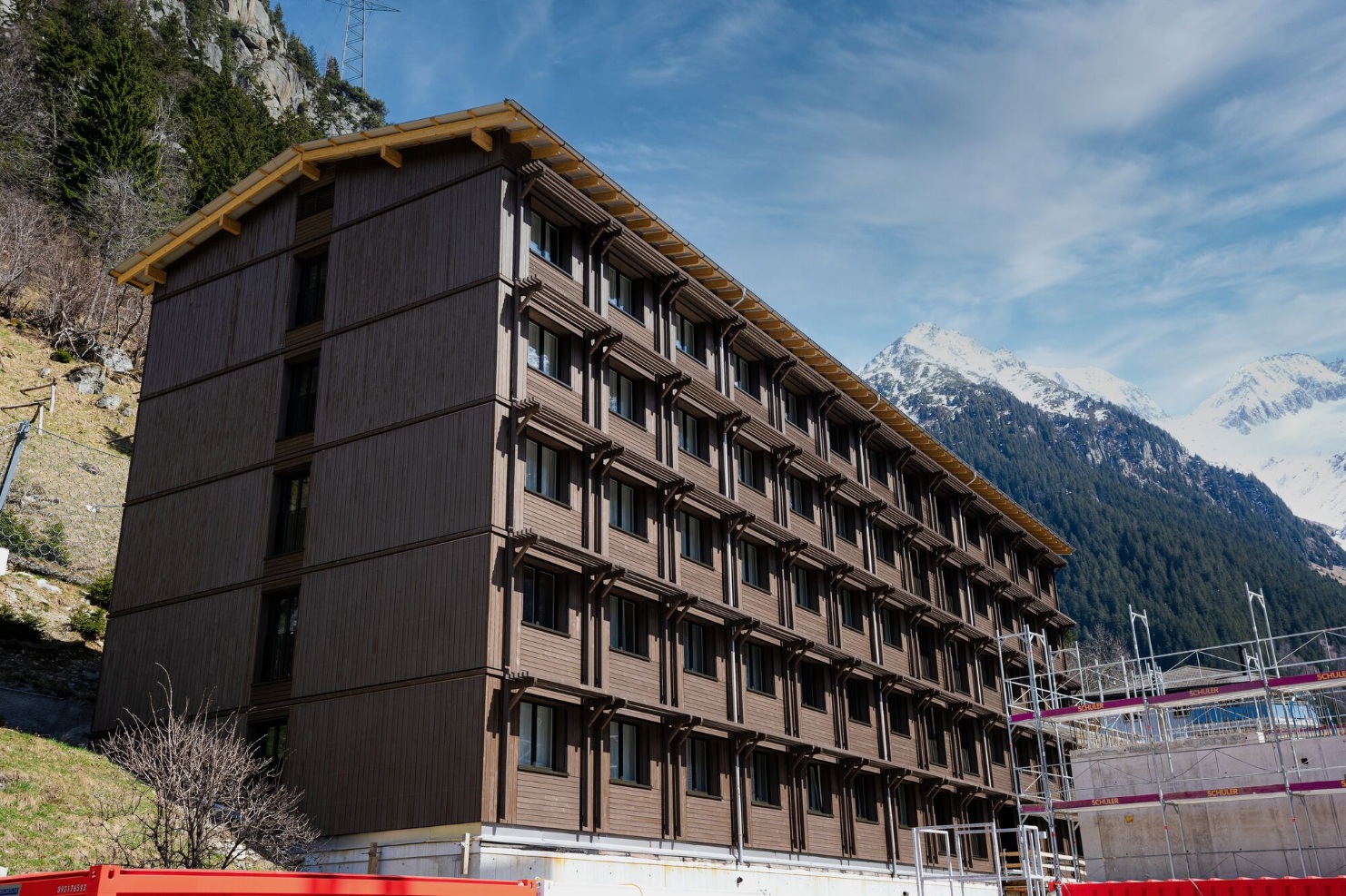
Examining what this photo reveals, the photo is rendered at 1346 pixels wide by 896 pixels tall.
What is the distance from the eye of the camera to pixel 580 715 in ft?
103

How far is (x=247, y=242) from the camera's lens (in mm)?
39750

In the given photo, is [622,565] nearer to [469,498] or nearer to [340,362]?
[469,498]

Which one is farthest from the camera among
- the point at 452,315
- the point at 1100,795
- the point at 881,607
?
the point at 881,607

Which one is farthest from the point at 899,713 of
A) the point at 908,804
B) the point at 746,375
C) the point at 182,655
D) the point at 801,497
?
the point at 182,655

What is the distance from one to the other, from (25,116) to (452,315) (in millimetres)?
55175

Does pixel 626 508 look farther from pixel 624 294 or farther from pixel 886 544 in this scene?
pixel 886 544

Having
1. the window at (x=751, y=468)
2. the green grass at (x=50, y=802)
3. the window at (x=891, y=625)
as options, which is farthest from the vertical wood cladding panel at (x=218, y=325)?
the window at (x=891, y=625)

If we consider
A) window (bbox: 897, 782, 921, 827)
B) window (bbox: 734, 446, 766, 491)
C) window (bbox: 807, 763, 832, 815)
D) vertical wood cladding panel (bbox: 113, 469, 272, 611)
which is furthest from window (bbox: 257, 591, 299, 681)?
window (bbox: 897, 782, 921, 827)

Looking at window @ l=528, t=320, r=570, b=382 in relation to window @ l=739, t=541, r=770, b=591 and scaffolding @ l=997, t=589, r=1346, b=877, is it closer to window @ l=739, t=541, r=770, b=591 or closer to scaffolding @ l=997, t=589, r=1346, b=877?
window @ l=739, t=541, r=770, b=591

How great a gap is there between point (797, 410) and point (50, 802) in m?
29.6

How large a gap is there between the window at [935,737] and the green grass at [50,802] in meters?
31.3

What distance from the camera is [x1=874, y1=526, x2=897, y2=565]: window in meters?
50.5

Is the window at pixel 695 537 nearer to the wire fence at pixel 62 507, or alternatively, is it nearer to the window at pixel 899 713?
the window at pixel 899 713

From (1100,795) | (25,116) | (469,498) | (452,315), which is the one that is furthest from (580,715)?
(25,116)
